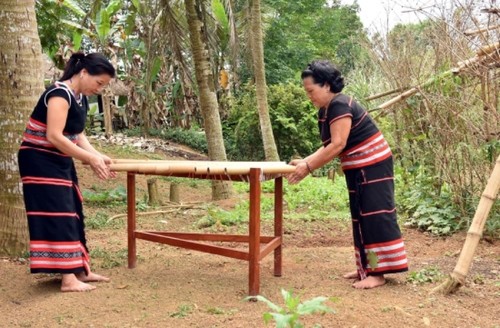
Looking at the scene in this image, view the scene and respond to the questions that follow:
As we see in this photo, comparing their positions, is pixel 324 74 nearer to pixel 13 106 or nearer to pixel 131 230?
pixel 131 230

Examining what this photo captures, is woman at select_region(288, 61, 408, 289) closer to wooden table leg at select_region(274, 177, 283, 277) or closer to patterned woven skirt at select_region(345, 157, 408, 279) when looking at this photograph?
patterned woven skirt at select_region(345, 157, 408, 279)

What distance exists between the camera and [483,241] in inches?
229

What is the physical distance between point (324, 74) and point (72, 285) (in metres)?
2.26

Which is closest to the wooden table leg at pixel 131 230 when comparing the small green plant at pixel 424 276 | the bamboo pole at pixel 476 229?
the small green plant at pixel 424 276

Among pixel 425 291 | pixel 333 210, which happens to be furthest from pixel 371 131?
pixel 333 210

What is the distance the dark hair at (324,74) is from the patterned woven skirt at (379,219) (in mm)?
638

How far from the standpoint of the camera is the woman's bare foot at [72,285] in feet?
13.3

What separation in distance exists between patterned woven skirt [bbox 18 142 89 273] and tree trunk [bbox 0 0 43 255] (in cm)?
83

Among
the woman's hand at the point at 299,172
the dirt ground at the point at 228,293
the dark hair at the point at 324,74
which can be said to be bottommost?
the dirt ground at the point at 228,293

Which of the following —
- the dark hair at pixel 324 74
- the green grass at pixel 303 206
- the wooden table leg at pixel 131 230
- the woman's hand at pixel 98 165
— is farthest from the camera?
the green grass at pixel 303 206

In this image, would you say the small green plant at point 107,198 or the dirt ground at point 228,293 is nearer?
the dirt ground at point 228,293

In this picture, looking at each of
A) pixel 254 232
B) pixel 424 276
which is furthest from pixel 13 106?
pixel 424 276

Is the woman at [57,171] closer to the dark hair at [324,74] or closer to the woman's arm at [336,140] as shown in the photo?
the dark hair at [324,74]

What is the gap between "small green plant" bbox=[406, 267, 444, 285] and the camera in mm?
4309
